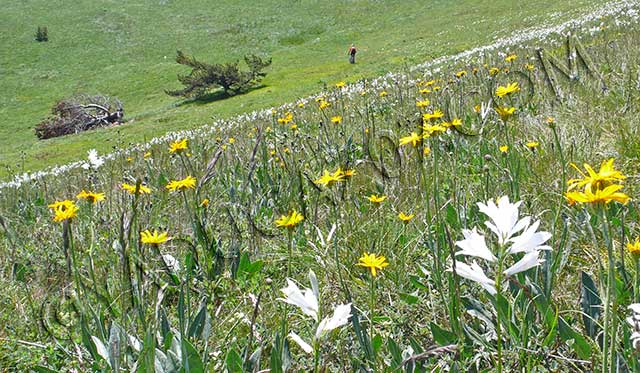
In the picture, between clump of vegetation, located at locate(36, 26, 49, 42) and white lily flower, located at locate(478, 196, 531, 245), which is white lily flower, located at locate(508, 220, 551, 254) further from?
clump of vegetation, located at locate(36, 26, 49, 42)

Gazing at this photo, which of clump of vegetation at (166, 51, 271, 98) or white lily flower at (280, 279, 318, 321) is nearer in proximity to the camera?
white lily flower at (280, 279, 318, 321)

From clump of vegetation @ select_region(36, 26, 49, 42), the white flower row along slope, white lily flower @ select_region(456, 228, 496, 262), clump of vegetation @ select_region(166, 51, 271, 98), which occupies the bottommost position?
clump of vegetation @ select_region(166, 51, 271, 98)

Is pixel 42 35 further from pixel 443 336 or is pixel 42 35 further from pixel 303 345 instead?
pixel 303 345

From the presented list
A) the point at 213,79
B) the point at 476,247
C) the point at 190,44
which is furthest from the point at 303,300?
the point at 190,44

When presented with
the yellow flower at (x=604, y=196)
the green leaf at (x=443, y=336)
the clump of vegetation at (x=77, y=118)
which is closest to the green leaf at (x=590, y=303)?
the green leaf at (x=443, y=336)

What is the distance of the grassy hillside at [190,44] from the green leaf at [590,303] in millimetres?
19456

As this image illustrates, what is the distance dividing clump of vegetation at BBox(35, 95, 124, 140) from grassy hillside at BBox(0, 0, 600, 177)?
93 cm

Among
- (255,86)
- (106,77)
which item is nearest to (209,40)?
(106,77)

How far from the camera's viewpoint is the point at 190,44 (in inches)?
1676

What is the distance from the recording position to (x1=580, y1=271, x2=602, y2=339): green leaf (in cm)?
147

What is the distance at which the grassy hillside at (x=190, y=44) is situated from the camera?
24641 mm

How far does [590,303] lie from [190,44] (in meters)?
44.1

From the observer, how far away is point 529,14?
96.1 feet

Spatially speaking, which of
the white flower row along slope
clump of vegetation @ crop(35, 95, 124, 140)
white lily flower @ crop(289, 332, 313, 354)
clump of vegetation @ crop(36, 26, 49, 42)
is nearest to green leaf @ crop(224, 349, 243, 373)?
white lily flower @ crop(289, 332, 313, 354)
